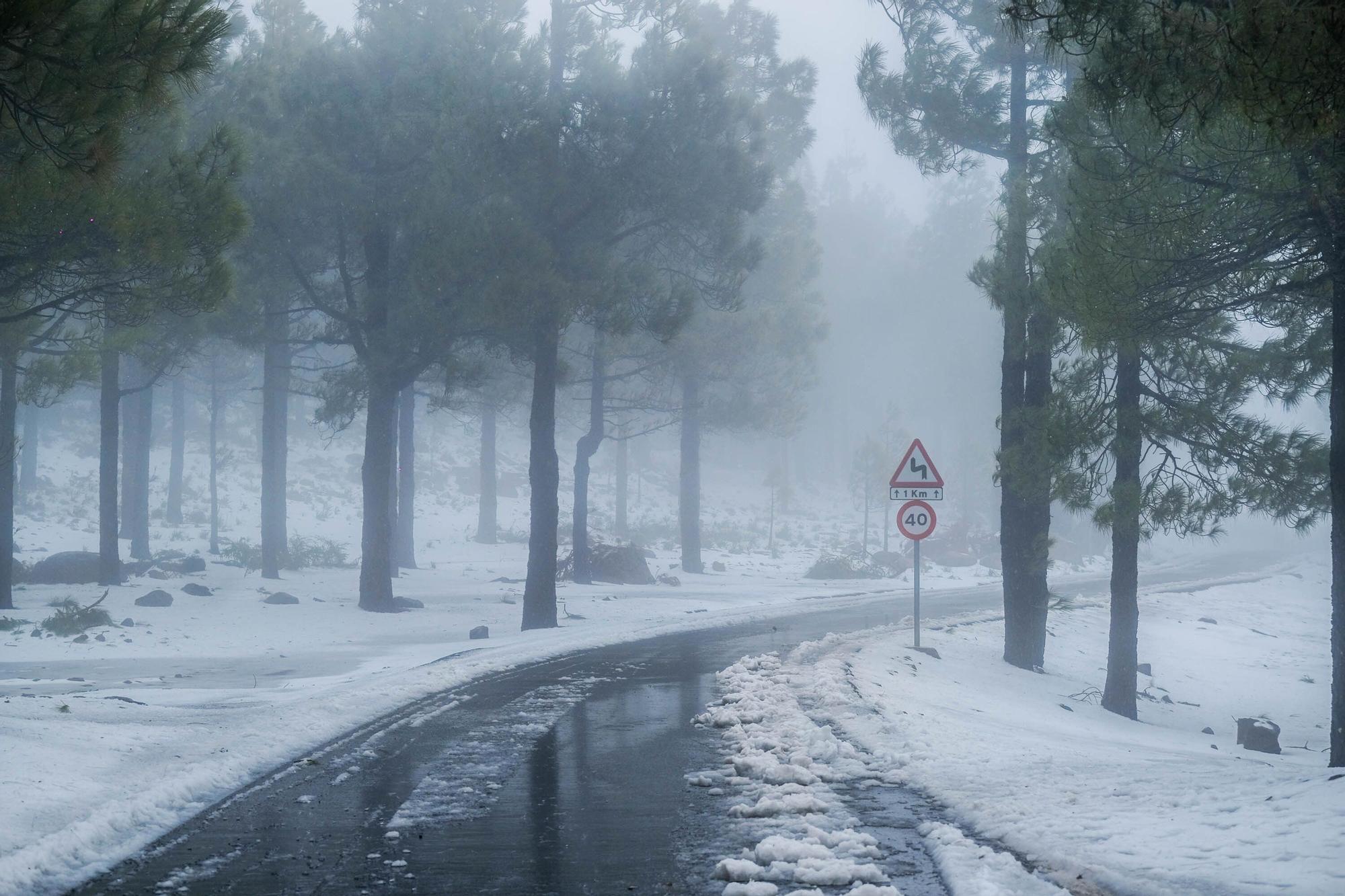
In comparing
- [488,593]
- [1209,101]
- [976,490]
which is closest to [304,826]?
[1209,101]

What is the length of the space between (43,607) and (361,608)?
5.80m

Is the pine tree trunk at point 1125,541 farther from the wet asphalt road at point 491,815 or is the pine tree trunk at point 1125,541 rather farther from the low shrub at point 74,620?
the low shrub at point 74,620

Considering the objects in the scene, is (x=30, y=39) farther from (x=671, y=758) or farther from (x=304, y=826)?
(x=671, y=758)

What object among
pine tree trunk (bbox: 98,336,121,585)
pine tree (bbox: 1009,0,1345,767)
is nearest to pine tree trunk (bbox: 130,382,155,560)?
pine tree trunk (bbox: 98,336,121,585)

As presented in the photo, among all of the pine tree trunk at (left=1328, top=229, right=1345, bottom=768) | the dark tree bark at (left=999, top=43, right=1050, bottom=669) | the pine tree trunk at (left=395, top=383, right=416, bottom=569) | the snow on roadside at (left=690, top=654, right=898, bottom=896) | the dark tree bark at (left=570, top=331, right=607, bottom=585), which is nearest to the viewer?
the snow on roadside at (left=690, top=654, right=898, bottom=896)

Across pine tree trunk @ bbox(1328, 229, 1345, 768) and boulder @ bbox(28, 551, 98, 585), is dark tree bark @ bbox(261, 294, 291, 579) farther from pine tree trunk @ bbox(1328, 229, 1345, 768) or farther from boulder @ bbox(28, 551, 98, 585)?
pine tree trunk @ bbox(1328, 229, 1345, 768)

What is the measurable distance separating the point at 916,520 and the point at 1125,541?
2.81m

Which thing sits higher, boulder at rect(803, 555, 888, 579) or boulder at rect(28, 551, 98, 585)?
boulder at rect(28, 551, 98, 585)

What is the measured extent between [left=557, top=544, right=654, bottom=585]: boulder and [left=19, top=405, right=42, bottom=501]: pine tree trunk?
24881 millimetres

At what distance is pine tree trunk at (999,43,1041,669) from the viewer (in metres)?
15.6

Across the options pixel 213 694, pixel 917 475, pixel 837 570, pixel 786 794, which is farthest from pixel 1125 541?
pixel 837 570

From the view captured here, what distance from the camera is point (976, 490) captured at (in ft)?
241

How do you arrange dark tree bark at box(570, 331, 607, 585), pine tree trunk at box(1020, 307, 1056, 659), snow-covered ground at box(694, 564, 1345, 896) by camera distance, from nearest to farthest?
1. snow-covered ground at box(694, 564, 1345, 896)
2. pine tree trunk at box(1020, 307, 1056, 659)
3. dark tree bark at box(570, 331, 607, 585)

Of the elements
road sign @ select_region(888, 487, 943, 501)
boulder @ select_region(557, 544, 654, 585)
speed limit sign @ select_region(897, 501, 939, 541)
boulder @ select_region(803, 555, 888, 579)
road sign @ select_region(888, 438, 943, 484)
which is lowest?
boulder @ select_region(803, 555, 888, 579)
